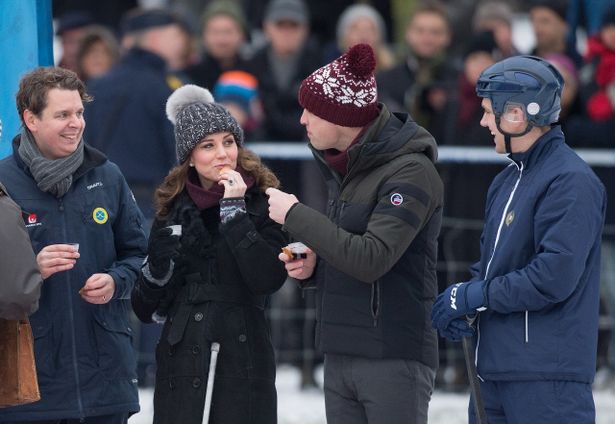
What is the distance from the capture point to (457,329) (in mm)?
5820

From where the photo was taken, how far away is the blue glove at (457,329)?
5.81m

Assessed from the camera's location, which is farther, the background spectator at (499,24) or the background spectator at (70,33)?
the background spectator at (70,33)

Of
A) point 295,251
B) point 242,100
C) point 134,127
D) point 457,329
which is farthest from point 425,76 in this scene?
point 457,329

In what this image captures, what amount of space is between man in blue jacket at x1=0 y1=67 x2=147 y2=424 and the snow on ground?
259cm

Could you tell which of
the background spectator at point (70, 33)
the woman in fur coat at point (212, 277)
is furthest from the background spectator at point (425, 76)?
the woman in fur coat at point (212, 277)

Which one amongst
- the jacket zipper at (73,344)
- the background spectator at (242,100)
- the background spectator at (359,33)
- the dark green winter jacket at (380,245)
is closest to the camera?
the dark green winter jacket at (380,245)

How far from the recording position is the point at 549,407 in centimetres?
561

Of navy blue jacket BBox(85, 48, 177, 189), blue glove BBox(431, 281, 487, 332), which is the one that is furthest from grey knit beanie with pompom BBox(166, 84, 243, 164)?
navy blue jacket BBox(85, 48, 177, 189)

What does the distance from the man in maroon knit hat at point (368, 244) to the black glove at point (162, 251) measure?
0.45 m

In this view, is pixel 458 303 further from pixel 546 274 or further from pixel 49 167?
pixel 49 167

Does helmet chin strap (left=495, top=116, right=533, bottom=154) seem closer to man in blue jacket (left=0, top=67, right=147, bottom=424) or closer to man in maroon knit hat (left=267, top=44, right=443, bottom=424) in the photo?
man in maroon knit hat (left=267, top=44, right=443, bottom=424)

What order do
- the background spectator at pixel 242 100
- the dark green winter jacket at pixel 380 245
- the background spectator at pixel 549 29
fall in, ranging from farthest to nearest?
the background spectator at pixel 549 29, the background spectator at pixel 242 100, the dark green winter jacket at pixel 380 245

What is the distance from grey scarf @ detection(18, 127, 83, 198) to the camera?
601cm

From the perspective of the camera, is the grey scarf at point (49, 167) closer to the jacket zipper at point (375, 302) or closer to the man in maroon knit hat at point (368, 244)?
the man in maroon knit hat at point (368, 244)
